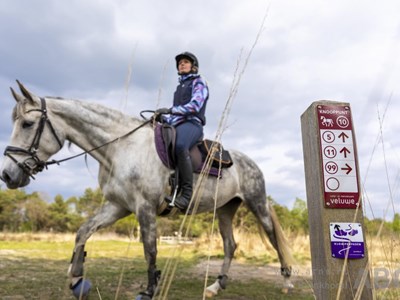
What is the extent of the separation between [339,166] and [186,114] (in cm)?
202

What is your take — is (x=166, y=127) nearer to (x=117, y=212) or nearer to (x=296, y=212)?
(x=117, y=212)

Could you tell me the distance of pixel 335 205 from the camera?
220 centimetres

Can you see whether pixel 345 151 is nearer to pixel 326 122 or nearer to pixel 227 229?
pixel 326 122

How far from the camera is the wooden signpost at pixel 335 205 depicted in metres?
2.14

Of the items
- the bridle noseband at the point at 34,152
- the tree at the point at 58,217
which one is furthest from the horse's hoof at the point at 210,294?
the tree at the point at 58,217

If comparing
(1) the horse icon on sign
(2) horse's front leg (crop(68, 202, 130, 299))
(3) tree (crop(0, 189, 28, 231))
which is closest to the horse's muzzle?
(2) horse's front leg (crop(68, 202, 130, 299))

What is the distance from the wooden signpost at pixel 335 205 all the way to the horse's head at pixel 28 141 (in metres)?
2.55

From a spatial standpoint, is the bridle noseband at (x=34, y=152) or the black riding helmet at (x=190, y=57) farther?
the black riding helmet at (x=190, y=57)

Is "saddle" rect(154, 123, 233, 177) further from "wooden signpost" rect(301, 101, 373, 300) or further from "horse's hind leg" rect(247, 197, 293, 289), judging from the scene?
"wooden signpost" rect(301, 101, 373, 300)

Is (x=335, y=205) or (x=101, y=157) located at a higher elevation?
(x=101, y=157)

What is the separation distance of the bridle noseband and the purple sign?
8.88ft

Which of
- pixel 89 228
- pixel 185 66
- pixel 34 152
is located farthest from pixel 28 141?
pixel 185 66

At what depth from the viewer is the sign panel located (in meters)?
2.21

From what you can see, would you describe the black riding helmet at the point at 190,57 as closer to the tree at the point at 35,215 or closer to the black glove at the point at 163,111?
the black glove at the point at 163,111
